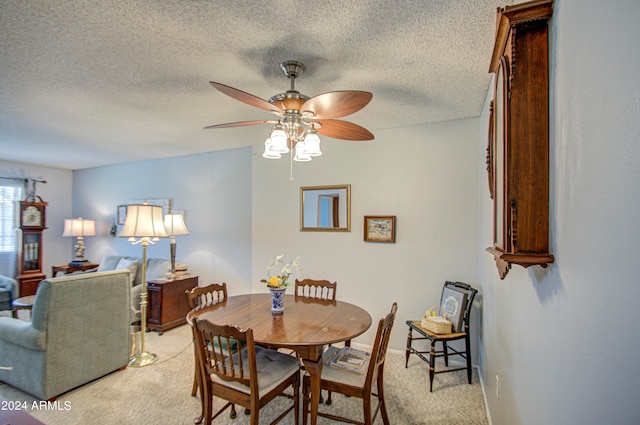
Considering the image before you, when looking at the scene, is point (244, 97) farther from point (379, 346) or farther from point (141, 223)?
point (141, 223)

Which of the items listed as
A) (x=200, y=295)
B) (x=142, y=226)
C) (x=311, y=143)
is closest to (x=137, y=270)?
(x=142, y=226)

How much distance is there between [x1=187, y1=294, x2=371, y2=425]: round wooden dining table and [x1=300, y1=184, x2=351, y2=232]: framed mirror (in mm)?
1071

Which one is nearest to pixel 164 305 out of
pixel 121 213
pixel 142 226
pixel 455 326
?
pixel 142 226

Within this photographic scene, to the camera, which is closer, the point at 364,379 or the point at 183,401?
the point at 364,379

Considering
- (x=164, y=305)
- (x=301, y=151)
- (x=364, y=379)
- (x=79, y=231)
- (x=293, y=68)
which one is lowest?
(x=164, y=305)

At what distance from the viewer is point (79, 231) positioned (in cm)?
534

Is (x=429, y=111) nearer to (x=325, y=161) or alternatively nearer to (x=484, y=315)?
(x=325, y=161)

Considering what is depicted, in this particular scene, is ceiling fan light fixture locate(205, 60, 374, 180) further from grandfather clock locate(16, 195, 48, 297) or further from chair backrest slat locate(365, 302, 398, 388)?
grandfather clock locate(16, 195, 48, 297)

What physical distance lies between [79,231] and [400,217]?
536 cm

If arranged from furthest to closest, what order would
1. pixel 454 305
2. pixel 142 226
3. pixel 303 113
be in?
1. pixel 142 226
2. pixel 454 305
3. pixel 303 113

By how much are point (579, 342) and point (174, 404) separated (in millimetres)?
2620

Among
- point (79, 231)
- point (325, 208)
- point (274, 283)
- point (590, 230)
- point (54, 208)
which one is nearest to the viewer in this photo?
point (590, 230)

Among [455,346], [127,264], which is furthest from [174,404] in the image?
[127,264]

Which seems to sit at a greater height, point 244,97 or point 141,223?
point 244,97
